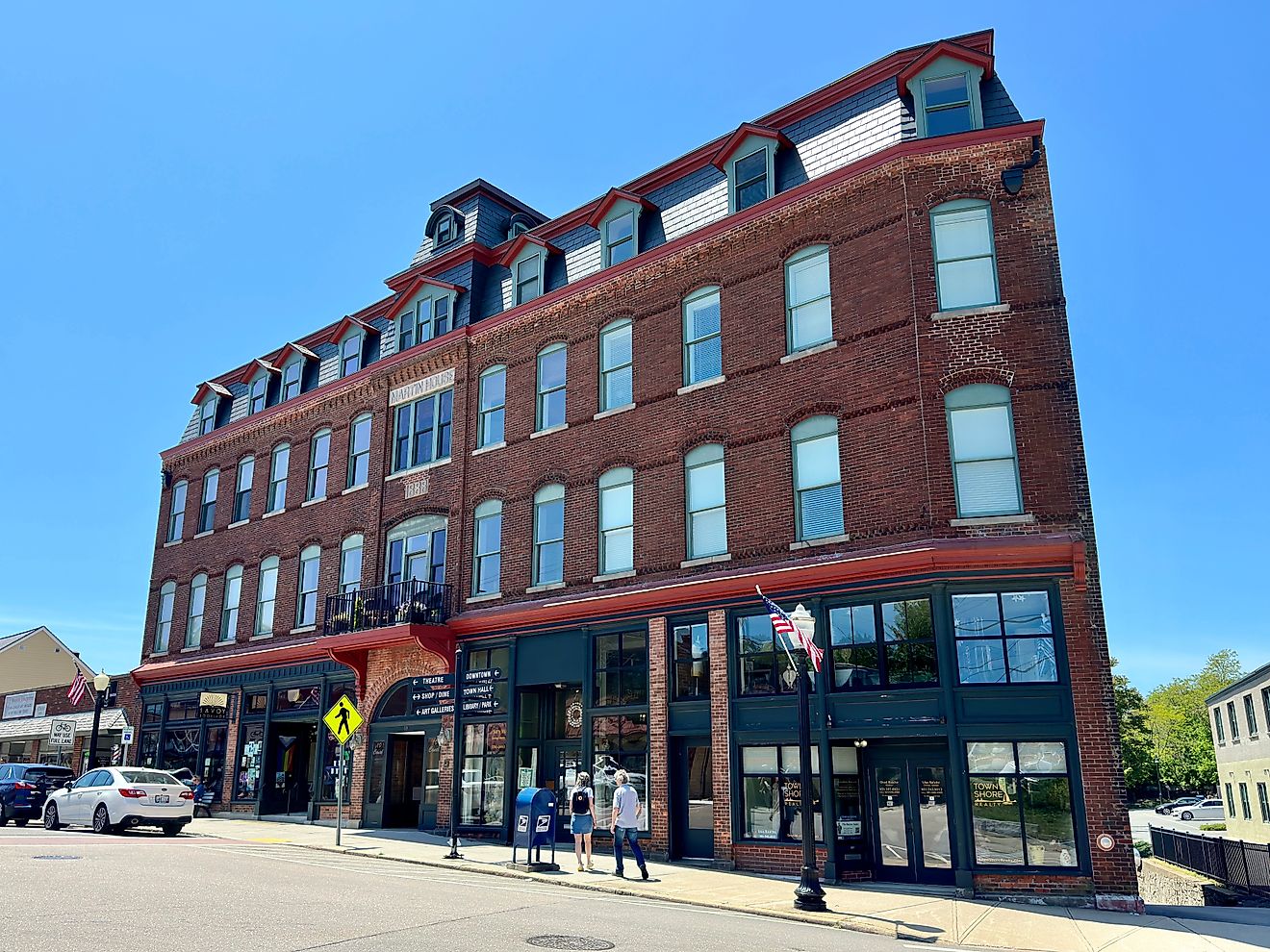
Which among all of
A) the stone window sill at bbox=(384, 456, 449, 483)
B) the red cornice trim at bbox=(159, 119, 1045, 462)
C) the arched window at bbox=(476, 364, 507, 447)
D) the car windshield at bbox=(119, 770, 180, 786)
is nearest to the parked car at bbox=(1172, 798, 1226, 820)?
the arched window at bbox=(476, 364, 507, 447)

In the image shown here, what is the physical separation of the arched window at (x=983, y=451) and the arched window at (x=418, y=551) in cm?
1280

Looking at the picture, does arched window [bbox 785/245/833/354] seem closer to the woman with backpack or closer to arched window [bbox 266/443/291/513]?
the woman with backpack

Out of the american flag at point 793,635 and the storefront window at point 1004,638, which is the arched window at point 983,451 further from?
the american flag at point 793,635

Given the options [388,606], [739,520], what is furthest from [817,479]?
[388,606]

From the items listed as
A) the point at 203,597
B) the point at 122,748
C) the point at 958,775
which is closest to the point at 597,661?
the point at 958,775

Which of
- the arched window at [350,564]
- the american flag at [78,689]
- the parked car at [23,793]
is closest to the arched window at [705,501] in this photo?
the arched window at [350,564]

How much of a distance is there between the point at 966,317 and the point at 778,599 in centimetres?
571

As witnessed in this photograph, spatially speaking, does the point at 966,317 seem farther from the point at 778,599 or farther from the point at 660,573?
the point at 660,573

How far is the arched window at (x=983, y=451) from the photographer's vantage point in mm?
16391

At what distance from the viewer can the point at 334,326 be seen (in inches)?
1188

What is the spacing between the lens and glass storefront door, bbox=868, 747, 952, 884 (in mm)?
15789

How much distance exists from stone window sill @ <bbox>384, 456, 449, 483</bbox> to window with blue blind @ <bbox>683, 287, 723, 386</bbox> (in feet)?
24.6

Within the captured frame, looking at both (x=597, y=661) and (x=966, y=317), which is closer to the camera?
(x=966, y=317)

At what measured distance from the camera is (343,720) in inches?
818
